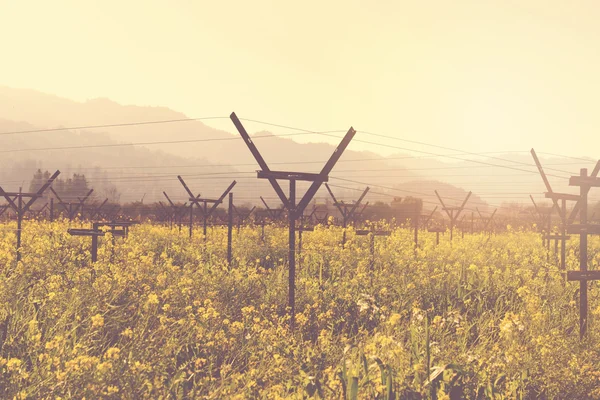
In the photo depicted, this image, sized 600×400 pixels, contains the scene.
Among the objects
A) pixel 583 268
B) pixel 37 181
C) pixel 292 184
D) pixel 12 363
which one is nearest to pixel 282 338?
pixel 292 184

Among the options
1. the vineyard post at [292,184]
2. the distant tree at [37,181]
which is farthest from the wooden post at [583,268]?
the distant tree at [37,181]

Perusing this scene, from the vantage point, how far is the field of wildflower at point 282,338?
4473mm

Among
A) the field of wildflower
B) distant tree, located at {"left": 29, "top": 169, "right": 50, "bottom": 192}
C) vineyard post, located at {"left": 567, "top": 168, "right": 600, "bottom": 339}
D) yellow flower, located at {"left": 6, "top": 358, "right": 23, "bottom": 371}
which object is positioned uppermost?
distant tree, located at {"left": 29, "top": 169, "right": 50, "bottom": 192}

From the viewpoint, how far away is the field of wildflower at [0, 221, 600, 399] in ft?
14.7

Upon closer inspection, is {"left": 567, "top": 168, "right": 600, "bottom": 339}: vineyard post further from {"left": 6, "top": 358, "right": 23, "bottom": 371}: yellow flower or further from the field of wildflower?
{"left": 6, "top": 358, "right": 23, "bottom": 371}: yellow flower

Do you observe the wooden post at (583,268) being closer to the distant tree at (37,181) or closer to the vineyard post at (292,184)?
the vineyard post at (292,184)

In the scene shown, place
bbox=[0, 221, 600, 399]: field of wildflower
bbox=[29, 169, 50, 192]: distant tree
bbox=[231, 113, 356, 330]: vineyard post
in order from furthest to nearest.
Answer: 1. bbox=[29, 169, 50, 192]: distant tree
2. bbox=[231, 113, 356, 330]: vineyard post
3. bbox=[0, 221, 600, 399]: field of wildflower

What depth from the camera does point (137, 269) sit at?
8531 mm

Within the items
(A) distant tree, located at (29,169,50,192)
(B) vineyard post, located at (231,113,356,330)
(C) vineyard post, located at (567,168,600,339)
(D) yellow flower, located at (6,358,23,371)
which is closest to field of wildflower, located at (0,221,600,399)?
(D) yellow flower, located at (6,358,23,371)

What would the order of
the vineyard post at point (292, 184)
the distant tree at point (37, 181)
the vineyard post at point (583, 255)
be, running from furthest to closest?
1. the distant tree at point (37, 181)
2. the vineyard post at point (292, 184)
3. the vineyard post at point (583, 255)

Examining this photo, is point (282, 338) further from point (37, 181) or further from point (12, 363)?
point (37, 181)

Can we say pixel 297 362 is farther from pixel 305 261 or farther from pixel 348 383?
pixel 305 261

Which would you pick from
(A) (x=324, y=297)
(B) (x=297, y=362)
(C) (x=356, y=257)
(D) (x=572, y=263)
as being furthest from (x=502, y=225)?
(B) (x=297, y=362)

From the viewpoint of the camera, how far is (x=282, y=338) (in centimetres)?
610
